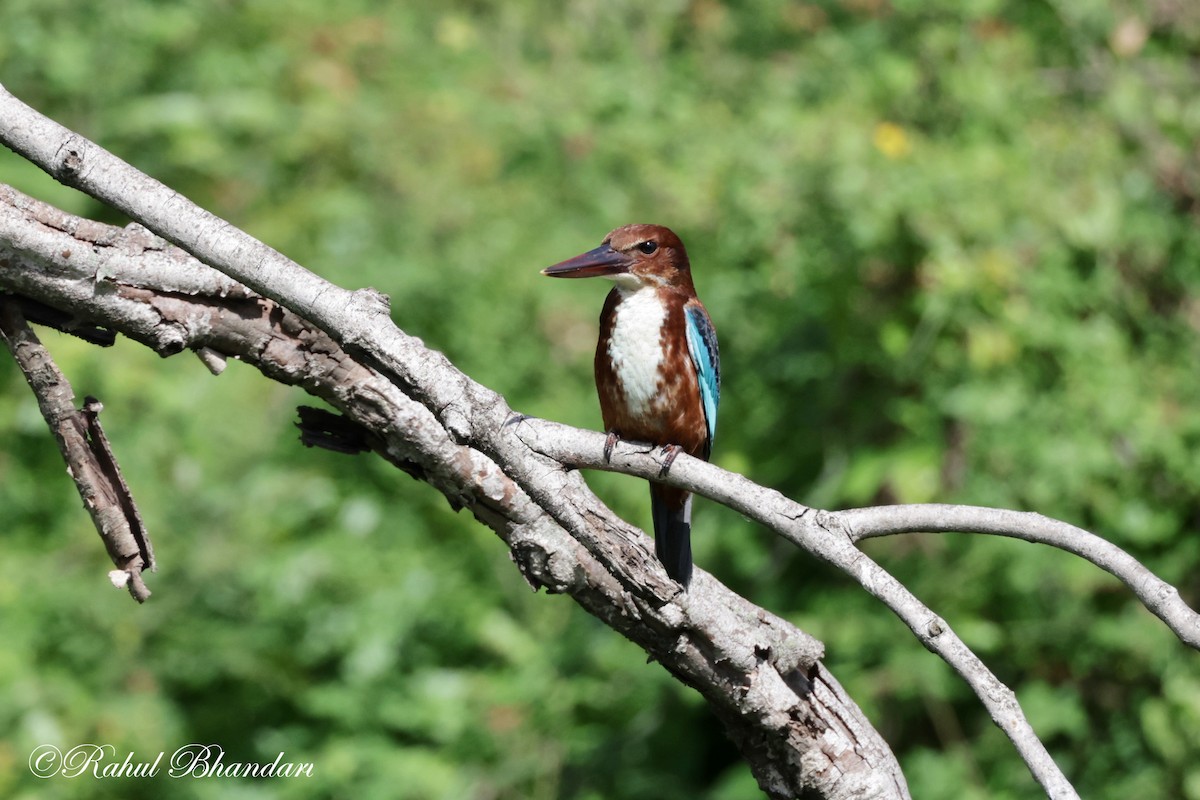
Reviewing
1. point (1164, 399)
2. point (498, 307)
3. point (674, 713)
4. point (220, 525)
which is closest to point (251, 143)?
point (498, 307)

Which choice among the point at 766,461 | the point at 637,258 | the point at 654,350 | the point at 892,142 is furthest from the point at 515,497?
the point at 892,142

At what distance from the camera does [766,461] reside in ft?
13.0

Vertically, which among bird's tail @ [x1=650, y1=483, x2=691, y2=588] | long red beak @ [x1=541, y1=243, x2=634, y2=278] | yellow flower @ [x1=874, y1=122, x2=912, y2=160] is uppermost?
yellow flower @ [x1=874, y1=122, x2=912, y2=160]

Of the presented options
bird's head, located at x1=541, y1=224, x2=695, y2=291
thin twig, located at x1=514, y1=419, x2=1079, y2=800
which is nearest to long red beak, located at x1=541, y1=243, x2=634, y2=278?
bird's head, located at x1=541, y1=224, x2=695, y2=291

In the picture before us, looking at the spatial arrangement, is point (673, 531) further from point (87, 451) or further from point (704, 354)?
point (87, 451)

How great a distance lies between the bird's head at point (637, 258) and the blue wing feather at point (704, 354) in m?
0.09

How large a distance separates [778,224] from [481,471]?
2.23 m

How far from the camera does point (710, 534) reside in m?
3.80

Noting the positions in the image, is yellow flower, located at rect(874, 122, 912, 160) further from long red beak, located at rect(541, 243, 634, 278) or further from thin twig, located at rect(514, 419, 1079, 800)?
thin twig, located at rect(514, 419, 1079, 800)

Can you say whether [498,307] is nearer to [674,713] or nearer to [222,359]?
[674,713]

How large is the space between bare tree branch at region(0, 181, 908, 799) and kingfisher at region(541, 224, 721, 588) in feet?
2.05

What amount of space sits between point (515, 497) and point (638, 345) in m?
0.90

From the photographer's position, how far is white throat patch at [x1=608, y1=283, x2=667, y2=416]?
2723mm

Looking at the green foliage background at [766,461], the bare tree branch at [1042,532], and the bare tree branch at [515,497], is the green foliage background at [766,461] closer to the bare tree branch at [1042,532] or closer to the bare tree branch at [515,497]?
the bare tree branch at [515,497]
